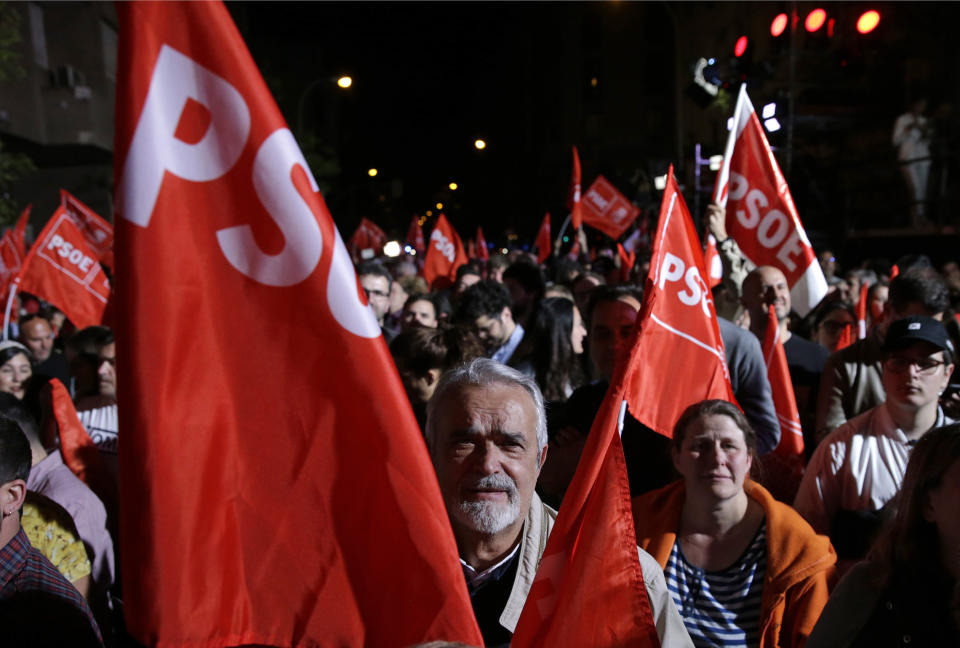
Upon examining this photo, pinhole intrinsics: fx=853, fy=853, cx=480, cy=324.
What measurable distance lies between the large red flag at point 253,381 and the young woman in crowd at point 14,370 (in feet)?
13.6

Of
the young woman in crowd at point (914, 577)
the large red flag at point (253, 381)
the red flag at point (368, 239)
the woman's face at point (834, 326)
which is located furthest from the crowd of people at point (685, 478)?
the red flag at point (368, 239)

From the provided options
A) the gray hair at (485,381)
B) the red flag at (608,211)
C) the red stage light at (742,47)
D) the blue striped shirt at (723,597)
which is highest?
the red stage light at (742,47)

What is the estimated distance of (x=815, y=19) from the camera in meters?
10.8

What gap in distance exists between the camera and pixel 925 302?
185 inches

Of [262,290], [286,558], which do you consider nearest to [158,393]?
[262,290]

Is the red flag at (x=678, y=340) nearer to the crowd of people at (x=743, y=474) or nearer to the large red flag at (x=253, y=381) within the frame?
the crowd of people at (x=743, y=474)

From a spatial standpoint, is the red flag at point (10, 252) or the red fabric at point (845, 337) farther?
the red flag at point (10, 252)

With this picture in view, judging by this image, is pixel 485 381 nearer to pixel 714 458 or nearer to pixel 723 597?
pixel 714 458

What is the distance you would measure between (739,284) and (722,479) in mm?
2802

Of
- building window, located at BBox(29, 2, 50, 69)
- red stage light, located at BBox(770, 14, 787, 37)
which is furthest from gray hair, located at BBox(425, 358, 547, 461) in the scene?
building window, located at BBox(29, 2, 50, 69)

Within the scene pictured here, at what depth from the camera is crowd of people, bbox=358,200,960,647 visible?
7.78 ft

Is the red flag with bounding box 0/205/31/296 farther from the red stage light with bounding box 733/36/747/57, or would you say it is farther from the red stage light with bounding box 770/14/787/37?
the red stage light with bounding box 770/14/787/37

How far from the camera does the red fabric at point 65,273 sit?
7.59 metres

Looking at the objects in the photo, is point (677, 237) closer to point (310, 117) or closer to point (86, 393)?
point (86, 393)
